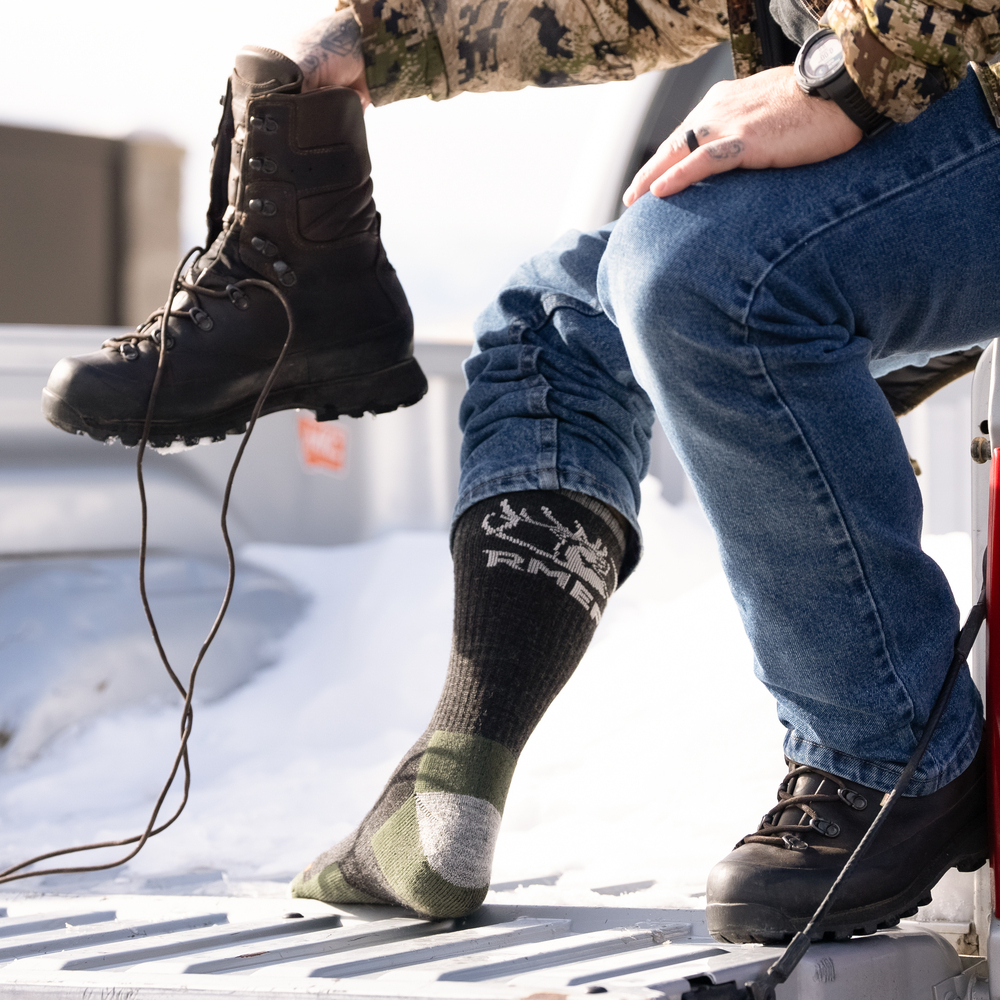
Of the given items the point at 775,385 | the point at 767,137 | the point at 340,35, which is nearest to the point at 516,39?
the point at 340,35

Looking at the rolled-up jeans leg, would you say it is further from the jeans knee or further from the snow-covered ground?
the snow-covered ground

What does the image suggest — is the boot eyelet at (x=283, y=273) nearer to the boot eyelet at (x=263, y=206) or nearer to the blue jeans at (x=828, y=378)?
the boot eyelet at (x=263, y=206)

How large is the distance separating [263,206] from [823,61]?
48cm

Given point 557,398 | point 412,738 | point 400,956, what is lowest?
point 400,956

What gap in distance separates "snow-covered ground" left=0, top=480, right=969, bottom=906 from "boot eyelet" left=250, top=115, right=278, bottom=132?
0.75 m

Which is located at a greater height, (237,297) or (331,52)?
(331,52)

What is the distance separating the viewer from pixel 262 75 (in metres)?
0.94

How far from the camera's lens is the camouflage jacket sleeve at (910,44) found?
0.68 meters

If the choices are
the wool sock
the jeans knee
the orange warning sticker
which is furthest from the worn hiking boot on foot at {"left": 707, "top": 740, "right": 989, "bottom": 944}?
the orange warning sticker

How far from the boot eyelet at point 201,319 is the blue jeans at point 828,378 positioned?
372 mm

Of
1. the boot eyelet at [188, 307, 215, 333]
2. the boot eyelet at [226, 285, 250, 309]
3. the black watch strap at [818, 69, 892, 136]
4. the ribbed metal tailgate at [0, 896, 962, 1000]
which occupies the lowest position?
the ribbed metal tailgate at [0, 896, 962, 1000]

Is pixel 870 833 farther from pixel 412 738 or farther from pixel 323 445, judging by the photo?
pixel 323 445

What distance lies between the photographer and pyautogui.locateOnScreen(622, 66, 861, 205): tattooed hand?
729 mm

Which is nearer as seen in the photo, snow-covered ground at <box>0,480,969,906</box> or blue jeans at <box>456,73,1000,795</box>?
blue jeans at <box>456,73,1000,795</box>
